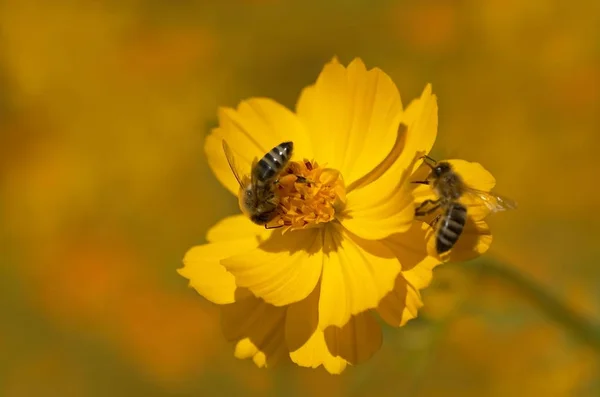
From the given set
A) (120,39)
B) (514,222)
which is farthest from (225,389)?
(120,39)

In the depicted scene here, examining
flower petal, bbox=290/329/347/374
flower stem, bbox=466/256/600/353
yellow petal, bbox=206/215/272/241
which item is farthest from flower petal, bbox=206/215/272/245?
flower stem, bbox=466/256/600/353

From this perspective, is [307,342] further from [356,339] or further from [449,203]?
[449,203]

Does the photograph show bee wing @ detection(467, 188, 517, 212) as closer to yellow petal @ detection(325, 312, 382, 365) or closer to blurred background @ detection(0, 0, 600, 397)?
yellow petal @ detection(325, 312, 382, 365)

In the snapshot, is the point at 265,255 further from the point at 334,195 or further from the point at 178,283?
the point at 178,283

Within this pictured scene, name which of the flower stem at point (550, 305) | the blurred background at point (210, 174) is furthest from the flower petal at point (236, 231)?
the blurred background at point (210, 174)

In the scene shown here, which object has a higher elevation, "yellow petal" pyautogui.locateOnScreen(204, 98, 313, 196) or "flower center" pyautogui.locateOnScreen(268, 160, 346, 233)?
"yellow petal" pyautogui.locateOnScreen(204, 98, 313, 196)

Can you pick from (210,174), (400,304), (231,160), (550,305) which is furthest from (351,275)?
(210,174)
